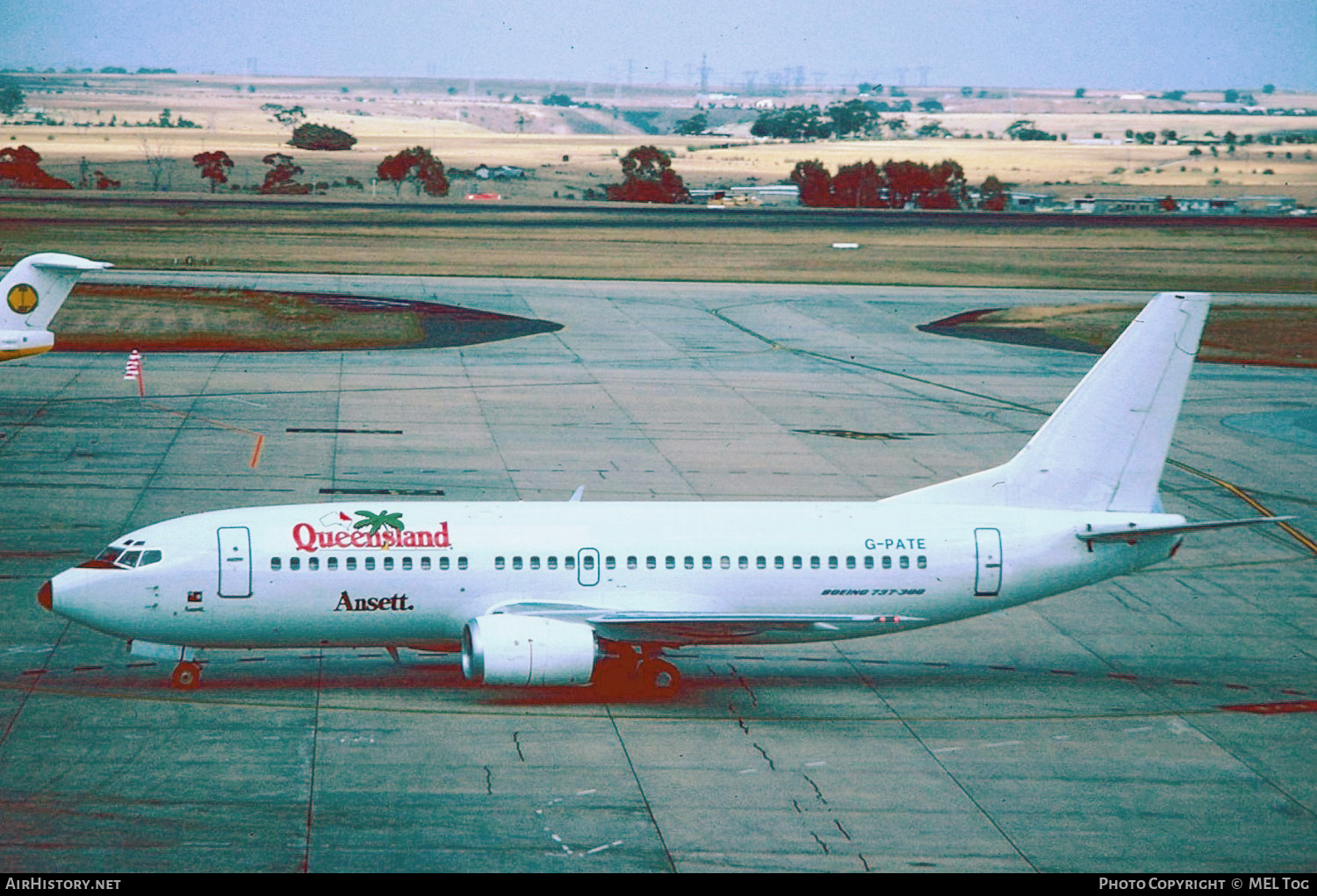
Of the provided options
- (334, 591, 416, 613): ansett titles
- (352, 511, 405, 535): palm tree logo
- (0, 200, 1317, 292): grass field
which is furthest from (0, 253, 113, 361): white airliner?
(0, 200, 1317, 292): grass field

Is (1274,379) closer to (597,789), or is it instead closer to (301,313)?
(301,313)

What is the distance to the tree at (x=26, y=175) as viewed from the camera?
18088 centimetres

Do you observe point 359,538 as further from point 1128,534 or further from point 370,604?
point 1128,534

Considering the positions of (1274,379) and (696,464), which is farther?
(1274,379)

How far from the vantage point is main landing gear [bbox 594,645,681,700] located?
100 ft

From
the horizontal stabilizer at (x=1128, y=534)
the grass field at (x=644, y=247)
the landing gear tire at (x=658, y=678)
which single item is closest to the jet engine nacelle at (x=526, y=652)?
the landing gear tire at (x=658, y=678)

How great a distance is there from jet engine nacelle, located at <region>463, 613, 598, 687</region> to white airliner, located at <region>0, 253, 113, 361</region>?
28935 mm

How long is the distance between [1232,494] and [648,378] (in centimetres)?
2768

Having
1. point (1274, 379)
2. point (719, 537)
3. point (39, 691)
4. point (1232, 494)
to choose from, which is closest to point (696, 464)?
point (1232, 494)

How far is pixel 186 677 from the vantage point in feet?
98.5

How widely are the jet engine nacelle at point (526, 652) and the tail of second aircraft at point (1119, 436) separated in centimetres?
866

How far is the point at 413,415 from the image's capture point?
196 ft

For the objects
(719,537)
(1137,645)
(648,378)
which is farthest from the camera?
(648,378)

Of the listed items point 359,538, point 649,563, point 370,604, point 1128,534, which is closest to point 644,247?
point 1128,534
